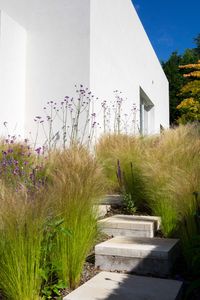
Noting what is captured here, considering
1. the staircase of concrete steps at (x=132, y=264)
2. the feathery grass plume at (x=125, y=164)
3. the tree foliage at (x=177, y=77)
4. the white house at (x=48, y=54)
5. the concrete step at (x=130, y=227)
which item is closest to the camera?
the staircase of concrete steps at (x=132, y=264)

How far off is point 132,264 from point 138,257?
0.06 m

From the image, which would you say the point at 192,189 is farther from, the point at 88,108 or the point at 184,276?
the point at 88,108

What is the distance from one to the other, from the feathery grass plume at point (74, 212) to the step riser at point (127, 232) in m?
0.45

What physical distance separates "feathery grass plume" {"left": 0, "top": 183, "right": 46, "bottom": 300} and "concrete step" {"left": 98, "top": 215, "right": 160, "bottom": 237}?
1036 millimetres

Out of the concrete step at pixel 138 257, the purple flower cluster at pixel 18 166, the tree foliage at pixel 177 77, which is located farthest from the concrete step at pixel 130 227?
the tree foliage at pixel 177 77

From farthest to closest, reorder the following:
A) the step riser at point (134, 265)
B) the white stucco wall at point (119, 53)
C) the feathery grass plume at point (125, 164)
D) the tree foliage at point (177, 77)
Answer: the tree foliage at point (177, 77), the white stucco wall at point (119, 53), the feathery grass plume at point (125, 164), the step riser at point (134, 265)

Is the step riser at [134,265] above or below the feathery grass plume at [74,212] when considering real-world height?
below

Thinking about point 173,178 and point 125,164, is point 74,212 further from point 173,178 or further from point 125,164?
point 125,164

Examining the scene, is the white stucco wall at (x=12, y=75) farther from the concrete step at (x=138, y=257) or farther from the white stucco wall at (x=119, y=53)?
the concrete step at (x=138, y=257)

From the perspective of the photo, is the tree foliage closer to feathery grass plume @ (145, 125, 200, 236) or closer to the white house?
the white house

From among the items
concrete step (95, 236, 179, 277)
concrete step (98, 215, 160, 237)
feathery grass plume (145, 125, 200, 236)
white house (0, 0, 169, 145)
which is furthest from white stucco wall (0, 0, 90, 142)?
concrete step (95, 236, 179, 277)

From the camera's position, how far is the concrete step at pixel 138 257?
7.82 ft

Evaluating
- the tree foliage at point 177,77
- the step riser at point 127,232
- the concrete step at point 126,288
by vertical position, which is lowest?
the concrete step at point 126,288

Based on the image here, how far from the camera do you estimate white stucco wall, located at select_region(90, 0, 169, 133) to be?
585cm
